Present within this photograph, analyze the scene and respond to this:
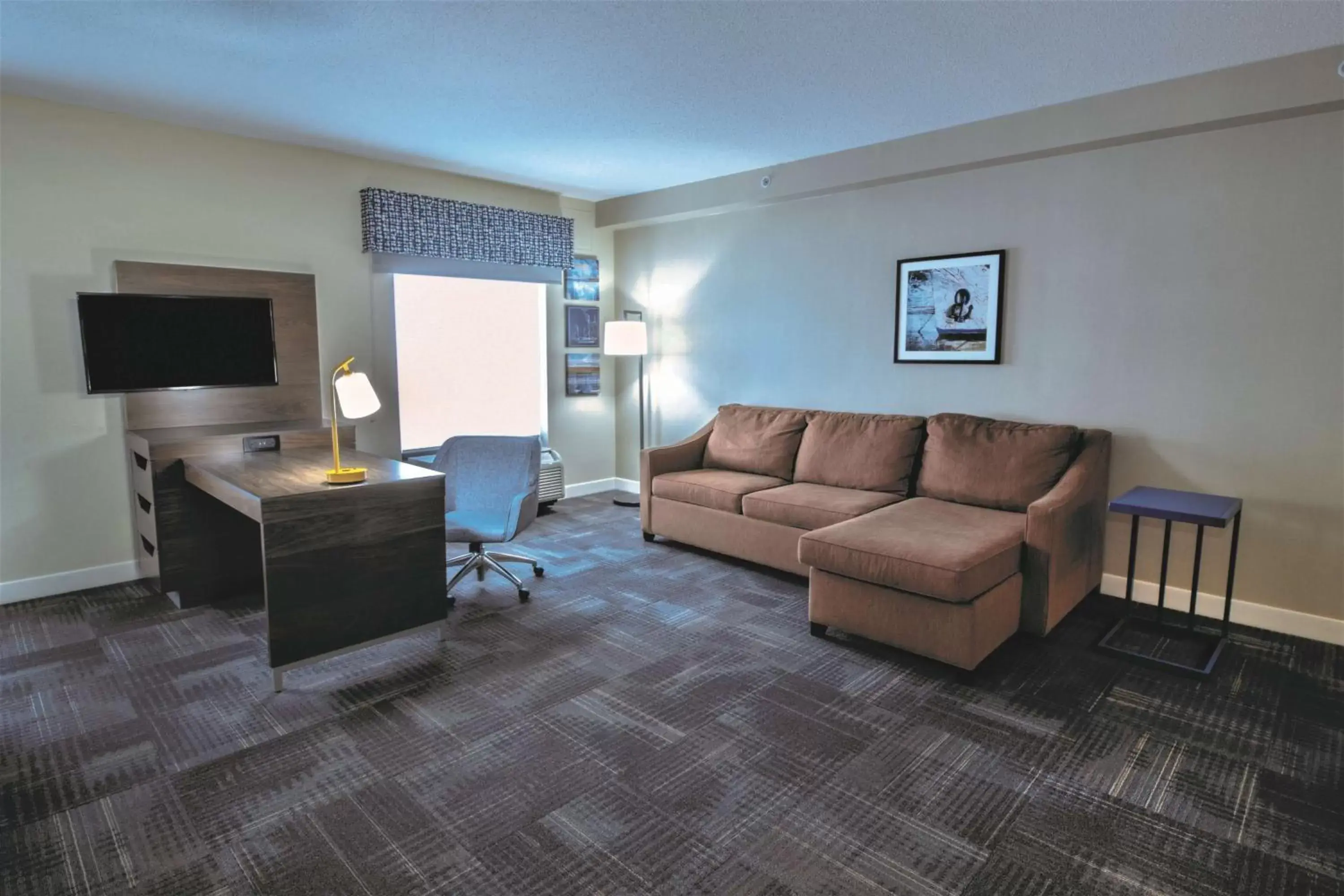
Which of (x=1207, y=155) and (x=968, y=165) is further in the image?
(x=968, y=165)

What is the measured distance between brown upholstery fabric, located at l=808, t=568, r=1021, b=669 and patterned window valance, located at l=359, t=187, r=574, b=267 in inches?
134

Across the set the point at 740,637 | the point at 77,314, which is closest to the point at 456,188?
the point at 77,314

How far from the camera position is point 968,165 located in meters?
4.07

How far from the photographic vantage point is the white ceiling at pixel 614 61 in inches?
104

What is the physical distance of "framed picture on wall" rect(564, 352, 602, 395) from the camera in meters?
6.08

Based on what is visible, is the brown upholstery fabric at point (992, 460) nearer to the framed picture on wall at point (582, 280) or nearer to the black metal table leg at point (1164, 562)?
the black metal table leg at point (1164, 562)

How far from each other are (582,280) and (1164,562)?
448cm

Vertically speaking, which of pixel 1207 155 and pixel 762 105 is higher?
pixel 762 105

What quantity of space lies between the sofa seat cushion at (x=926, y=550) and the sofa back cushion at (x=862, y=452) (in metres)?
0.62

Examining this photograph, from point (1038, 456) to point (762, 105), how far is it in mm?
2222

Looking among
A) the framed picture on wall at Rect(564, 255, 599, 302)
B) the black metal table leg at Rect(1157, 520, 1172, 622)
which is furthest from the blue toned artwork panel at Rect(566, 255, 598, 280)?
the black metal table leg at Rect(1157, 520, 1172, 622)

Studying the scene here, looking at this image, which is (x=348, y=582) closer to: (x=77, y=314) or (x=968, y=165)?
(x=77, y=314)

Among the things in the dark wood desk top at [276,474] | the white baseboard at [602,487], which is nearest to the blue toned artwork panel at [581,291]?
the white baseboard at [602,487]

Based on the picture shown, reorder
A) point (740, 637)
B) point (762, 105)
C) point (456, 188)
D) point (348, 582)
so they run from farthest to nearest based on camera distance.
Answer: point (456, 188) < point (762, 105) < point (740, 637) < point (348, 582)
